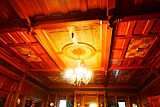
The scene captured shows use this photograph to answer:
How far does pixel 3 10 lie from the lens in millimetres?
A: 2707

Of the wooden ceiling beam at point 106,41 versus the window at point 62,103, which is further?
the window at point 62,103

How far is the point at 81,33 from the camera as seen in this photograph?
10.9 feet

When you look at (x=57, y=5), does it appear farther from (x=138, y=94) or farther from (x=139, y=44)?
(x=138, y=94)

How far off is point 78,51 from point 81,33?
0.90 metres

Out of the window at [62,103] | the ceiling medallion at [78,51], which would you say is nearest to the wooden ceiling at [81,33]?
the ceiling medallion at [78,51]

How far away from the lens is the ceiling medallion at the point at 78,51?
385 centimetres

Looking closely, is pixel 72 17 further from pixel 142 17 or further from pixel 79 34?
pixel 142 17

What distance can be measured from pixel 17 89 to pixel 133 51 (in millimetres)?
4961

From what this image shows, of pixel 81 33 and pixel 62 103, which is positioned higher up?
pixel 81 33

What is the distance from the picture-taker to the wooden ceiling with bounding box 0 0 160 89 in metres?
2.61

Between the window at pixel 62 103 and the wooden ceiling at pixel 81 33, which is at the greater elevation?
the wooden ceiling at pixel 81 33

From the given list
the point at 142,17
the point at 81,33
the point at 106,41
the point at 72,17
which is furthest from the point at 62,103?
the point at 142,17

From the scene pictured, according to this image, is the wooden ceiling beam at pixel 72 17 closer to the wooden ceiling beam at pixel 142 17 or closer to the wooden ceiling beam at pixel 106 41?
the wooden ceiling beam at pixel 106 41

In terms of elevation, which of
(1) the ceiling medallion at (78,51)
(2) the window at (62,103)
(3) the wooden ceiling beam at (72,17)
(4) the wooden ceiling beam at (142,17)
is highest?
(3) the wooden ceiling beam at (72,17)
